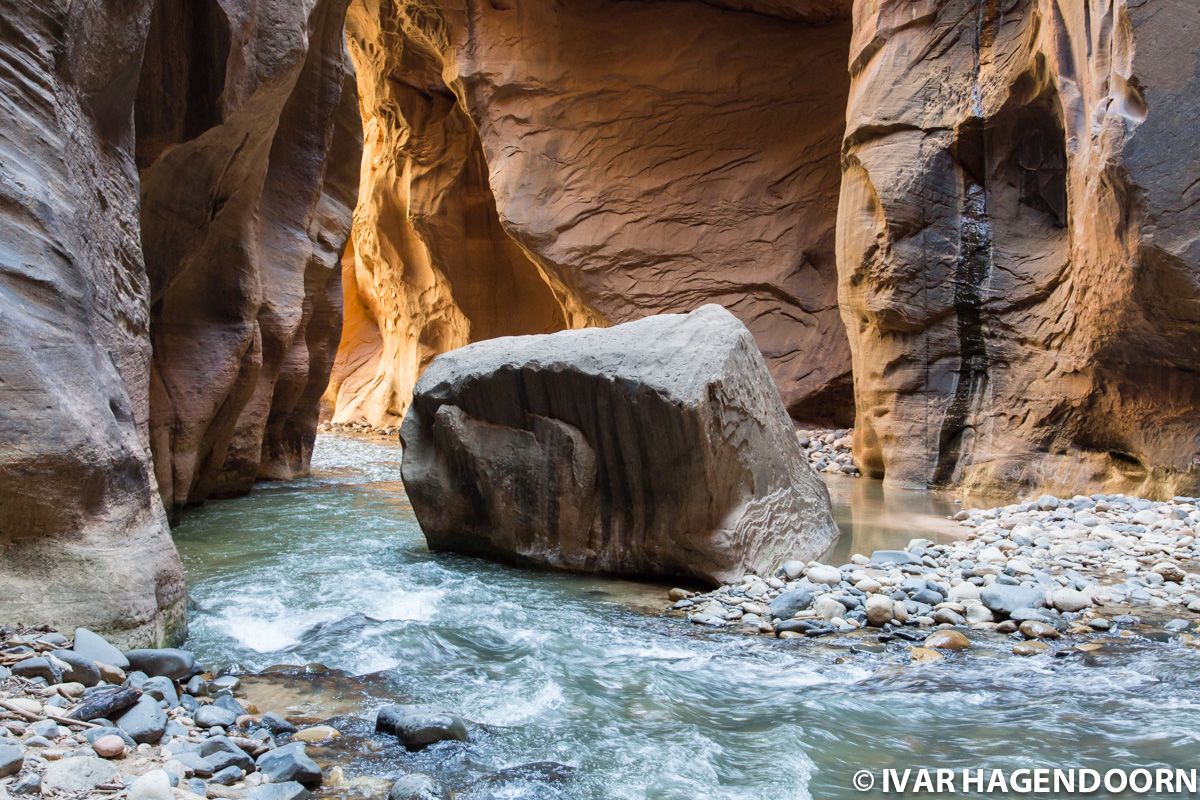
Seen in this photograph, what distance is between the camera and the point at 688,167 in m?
15.0

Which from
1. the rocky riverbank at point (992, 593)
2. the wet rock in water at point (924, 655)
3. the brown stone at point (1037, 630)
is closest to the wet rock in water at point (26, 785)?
the rocky riverbank at point (992, 593)

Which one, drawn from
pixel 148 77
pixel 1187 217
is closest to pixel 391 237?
pixel 148 77

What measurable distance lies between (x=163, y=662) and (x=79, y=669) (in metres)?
0.42

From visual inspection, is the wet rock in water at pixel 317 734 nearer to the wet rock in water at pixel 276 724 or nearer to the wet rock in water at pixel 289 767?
the wet rock in water at pixel 276 724

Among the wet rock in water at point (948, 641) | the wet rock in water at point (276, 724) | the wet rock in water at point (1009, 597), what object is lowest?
the wet rock in water at point (276, 724)

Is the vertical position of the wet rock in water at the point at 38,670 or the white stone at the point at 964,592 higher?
the white stone at the point at 964,592

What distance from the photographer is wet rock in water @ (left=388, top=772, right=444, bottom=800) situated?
2420 mm

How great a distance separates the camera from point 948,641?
12.5ft

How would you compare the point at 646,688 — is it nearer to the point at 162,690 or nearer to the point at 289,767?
the point at 289,767

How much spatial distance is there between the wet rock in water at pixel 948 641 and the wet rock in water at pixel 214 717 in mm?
2673

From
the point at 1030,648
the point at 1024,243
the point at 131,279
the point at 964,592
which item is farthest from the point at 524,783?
the point at 1024,243

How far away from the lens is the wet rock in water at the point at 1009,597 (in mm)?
4195

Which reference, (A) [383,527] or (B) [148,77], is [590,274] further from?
(B) [148,77]

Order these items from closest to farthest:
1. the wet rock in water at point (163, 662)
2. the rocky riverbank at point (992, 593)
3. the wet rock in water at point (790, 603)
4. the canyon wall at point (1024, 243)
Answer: the wet rock in water at point (163, 662) → the rocky riverbank at point (992, 593) → the wet rock in water at point (790, 603) → the canyon wall at point (1024, 243)
